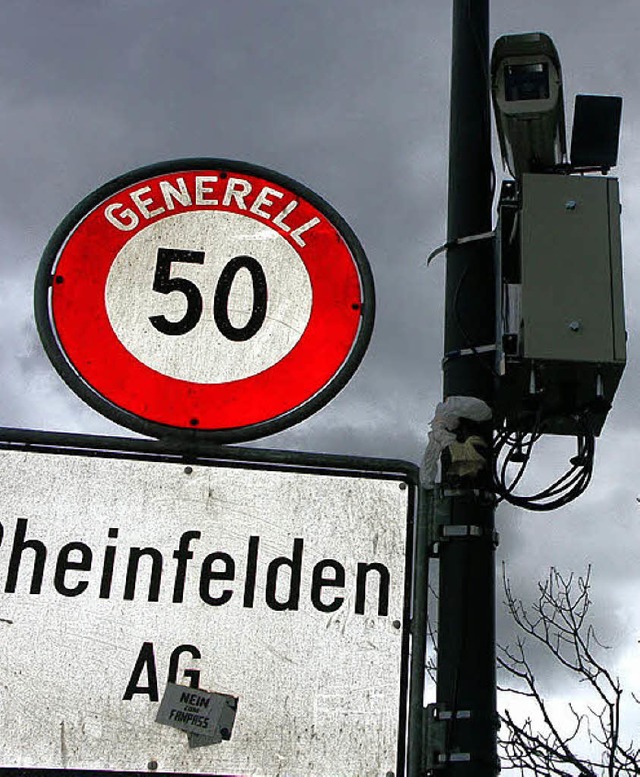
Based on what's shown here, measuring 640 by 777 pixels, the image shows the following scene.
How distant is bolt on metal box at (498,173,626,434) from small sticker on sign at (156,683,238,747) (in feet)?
4.12

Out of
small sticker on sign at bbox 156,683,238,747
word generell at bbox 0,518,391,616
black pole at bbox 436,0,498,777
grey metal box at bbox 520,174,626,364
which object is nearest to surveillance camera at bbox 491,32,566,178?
black pole at bbox 436,0,498,777

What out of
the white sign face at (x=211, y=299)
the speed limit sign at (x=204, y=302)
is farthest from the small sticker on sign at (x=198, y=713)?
the white sign face at (x=211, y=299)

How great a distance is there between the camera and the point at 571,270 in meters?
2.61

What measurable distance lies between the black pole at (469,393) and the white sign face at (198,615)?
67 cm

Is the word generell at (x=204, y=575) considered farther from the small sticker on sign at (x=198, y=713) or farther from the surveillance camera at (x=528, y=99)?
the surveillance camera at (x=528, y=99)

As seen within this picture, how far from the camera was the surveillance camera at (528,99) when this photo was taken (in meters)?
2.97

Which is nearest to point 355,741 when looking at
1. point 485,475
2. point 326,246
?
point 326,246

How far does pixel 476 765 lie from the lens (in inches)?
87.1

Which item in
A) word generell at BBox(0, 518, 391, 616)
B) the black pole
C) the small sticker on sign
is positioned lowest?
the small sticker on sign

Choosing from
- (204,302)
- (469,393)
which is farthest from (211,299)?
(469,393)

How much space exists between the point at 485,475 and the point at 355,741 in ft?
3.31

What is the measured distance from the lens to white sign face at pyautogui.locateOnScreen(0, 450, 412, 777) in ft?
5.09

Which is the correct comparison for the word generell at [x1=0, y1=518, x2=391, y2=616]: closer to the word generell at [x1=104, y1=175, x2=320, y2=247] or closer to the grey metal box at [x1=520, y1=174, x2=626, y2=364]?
the word generell at [x1=104, y1=175, x2=320, y2=247]

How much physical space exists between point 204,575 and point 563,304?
1254 mm
